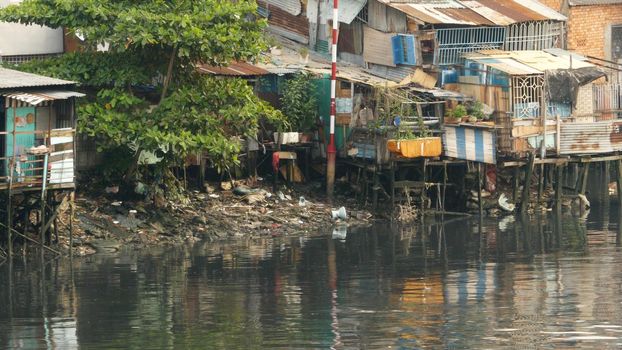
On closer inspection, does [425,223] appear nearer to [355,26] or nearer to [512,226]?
[512,226]

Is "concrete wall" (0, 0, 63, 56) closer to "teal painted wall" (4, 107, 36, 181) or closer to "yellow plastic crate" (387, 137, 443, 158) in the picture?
"teal painted wall" (4, 107, 36, 181)

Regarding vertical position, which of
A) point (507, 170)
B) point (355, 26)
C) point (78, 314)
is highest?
point (355, 26)

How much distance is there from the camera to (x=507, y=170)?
43500 millimetres

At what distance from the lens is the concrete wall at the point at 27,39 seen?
39281mm

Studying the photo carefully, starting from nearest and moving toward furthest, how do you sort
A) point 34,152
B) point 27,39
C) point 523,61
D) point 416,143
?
point 34,152 < point 27,39 < point 416,143 < point 523,61

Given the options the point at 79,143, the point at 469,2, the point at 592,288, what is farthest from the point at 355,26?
the point at 592,288

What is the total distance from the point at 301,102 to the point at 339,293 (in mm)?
Result: 10274

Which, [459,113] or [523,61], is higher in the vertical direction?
[523,61]

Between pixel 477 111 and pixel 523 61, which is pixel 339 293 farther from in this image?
pixel 523 61

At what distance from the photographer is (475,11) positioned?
4350 cm

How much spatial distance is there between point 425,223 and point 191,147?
7009mm

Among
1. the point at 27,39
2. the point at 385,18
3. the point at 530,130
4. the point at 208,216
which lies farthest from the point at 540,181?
the point at 27,39

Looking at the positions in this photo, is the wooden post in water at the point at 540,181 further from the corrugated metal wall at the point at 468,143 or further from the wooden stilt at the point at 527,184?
the corrugated metal wall at the point at 468,143

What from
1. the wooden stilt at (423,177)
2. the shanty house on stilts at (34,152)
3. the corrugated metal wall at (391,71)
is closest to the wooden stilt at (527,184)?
the wooden stilt at (423,177)
